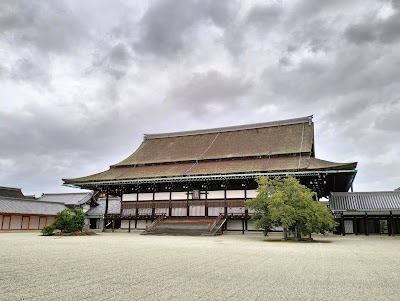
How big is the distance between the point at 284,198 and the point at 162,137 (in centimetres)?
2202

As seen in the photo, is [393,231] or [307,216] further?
[393,231]

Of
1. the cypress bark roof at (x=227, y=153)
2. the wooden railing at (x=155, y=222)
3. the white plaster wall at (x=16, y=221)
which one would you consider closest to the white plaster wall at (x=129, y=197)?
the cypress bark roof at (x=227, y=153)

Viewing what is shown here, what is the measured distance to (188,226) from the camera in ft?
78.0

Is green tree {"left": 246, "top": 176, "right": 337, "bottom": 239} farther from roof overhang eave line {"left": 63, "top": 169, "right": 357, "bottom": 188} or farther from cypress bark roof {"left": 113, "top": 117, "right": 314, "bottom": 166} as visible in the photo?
cypress bark roof {"left": 113, "top": 117, "right": 314, "bottom": 166}

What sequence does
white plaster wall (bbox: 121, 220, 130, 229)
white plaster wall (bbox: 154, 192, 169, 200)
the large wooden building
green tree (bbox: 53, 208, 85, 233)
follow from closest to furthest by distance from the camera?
green tree (bbox: 53, 208, 85, 233) < the large wooden building < white plaster wall (bbox: 154, 192, 169, 200) < white plaster wall (bbox: 121, 220, 130, 229)

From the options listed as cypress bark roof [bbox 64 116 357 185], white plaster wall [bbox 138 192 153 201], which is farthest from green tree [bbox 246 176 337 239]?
white plaster wall [bbox 138 192 153 201]

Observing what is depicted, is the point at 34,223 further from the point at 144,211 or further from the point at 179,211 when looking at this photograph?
the point at 179,211

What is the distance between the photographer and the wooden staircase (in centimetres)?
2252

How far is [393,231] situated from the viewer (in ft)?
76.0

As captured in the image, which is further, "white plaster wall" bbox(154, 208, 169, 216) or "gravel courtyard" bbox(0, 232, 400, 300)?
"white plaster wall" bbox(154, 208, 169, 216)

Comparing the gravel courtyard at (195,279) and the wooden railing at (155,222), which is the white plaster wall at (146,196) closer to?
the wooden railing at (155,222)

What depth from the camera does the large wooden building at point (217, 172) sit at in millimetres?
24609

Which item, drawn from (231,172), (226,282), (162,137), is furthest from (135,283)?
(162,137)

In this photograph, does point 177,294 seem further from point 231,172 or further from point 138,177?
point 138,177
